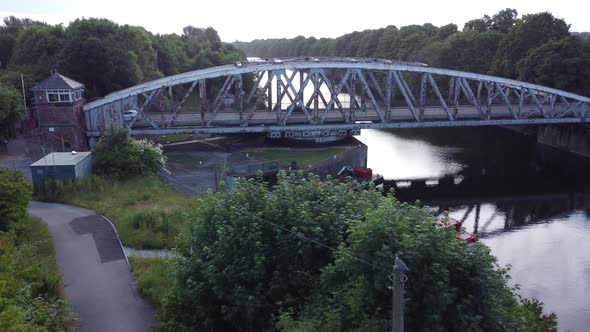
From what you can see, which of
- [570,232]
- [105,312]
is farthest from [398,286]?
[570,232]

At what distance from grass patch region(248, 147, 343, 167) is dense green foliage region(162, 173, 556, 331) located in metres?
25.2

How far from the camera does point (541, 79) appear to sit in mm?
63344

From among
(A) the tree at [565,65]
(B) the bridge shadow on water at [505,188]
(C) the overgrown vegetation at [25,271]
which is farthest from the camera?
(A) the tree at [565,65]

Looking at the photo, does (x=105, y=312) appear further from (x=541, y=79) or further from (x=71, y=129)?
(x=541, y=79)

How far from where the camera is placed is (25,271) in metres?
15.3

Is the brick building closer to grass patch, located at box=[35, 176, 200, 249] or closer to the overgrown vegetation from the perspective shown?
grass patch, located at box=[35, 176, 200, 249]

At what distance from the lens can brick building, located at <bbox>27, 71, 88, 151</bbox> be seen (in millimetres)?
37594

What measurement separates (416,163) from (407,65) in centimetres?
1121

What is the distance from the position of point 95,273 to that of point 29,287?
5.20 metres

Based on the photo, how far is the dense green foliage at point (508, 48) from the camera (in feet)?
205

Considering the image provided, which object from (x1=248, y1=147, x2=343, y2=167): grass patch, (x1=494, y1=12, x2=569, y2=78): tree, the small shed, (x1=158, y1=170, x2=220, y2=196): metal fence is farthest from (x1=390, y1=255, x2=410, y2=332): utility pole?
(x1=494, y1=12, x2=569, y2=78): tree

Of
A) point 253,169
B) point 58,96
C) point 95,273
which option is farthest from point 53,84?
point 95,273

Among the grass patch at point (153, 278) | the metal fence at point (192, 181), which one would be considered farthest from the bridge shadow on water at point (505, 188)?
the grass patch at point (153, 278)

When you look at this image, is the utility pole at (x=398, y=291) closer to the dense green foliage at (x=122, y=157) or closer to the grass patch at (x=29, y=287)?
the grass patch at (x=29, y=287)
